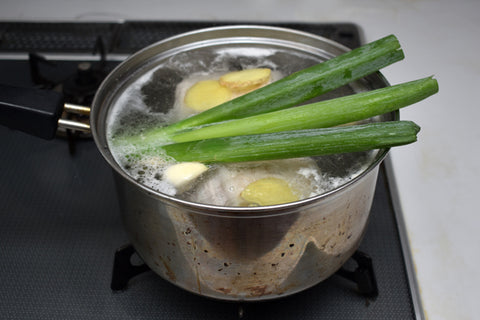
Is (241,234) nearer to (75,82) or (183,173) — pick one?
(183,173)

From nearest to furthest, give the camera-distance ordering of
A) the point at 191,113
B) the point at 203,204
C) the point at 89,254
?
the point at 203,204 → the point at 191,113 → the point at 89,254

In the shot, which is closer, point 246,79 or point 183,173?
point 183,173

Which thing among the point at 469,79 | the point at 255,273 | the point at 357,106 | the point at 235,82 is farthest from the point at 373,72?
the point at 469,79

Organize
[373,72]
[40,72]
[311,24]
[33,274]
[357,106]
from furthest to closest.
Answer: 1. [311,24]
2. [40,72]
3. [33,274]
4. [373,72]
5. [357,106]

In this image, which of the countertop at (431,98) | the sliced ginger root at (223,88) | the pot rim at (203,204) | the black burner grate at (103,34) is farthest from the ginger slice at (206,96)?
the black burner grate at (103,34)

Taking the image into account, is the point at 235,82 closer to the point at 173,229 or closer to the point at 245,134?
the point at 245,134

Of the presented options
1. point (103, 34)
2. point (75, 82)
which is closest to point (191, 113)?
point (75, 82)

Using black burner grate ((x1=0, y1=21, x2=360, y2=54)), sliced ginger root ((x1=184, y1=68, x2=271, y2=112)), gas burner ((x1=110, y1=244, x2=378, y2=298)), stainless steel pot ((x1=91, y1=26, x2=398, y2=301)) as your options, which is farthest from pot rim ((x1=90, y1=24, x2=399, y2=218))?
black burner grate ((x1=0, y1=21, x2=360, y2=54))
